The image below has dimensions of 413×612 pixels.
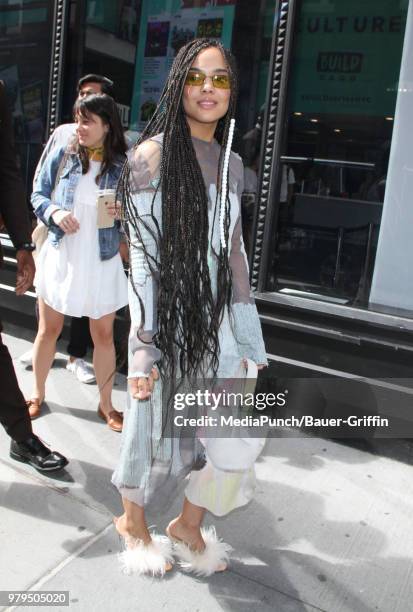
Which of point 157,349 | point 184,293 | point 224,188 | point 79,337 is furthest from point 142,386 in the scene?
point 79,337

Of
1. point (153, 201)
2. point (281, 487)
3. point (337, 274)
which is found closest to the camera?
point (153, 201)

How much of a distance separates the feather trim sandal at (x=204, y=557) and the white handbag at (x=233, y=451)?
424 millimetres

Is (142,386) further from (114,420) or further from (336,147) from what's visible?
(336,147)

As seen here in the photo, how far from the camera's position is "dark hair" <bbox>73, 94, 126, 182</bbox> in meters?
3.45

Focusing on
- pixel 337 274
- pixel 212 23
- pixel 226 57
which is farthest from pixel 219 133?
pixel 212 23

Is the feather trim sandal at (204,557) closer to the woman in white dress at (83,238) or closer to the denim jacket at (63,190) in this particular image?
the woman in white dress at (83,238)

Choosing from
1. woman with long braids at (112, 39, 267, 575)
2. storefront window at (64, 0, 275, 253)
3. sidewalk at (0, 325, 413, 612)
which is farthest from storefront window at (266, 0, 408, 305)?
woman with long braids at (112, 39, 267, 575)

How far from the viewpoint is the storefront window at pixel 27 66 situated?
17.2ft

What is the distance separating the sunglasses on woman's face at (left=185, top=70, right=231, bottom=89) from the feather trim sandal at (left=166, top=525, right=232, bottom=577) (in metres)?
1.78

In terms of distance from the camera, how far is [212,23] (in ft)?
15.2

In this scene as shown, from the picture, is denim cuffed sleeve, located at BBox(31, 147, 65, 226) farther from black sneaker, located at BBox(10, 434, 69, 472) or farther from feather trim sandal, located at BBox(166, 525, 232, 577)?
feather trim sandal, located at BBox(166, 525, 232, 577)

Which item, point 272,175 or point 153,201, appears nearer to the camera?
point 153,201

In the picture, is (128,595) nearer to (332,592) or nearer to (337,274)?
(332,592)

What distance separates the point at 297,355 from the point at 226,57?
2194mm
